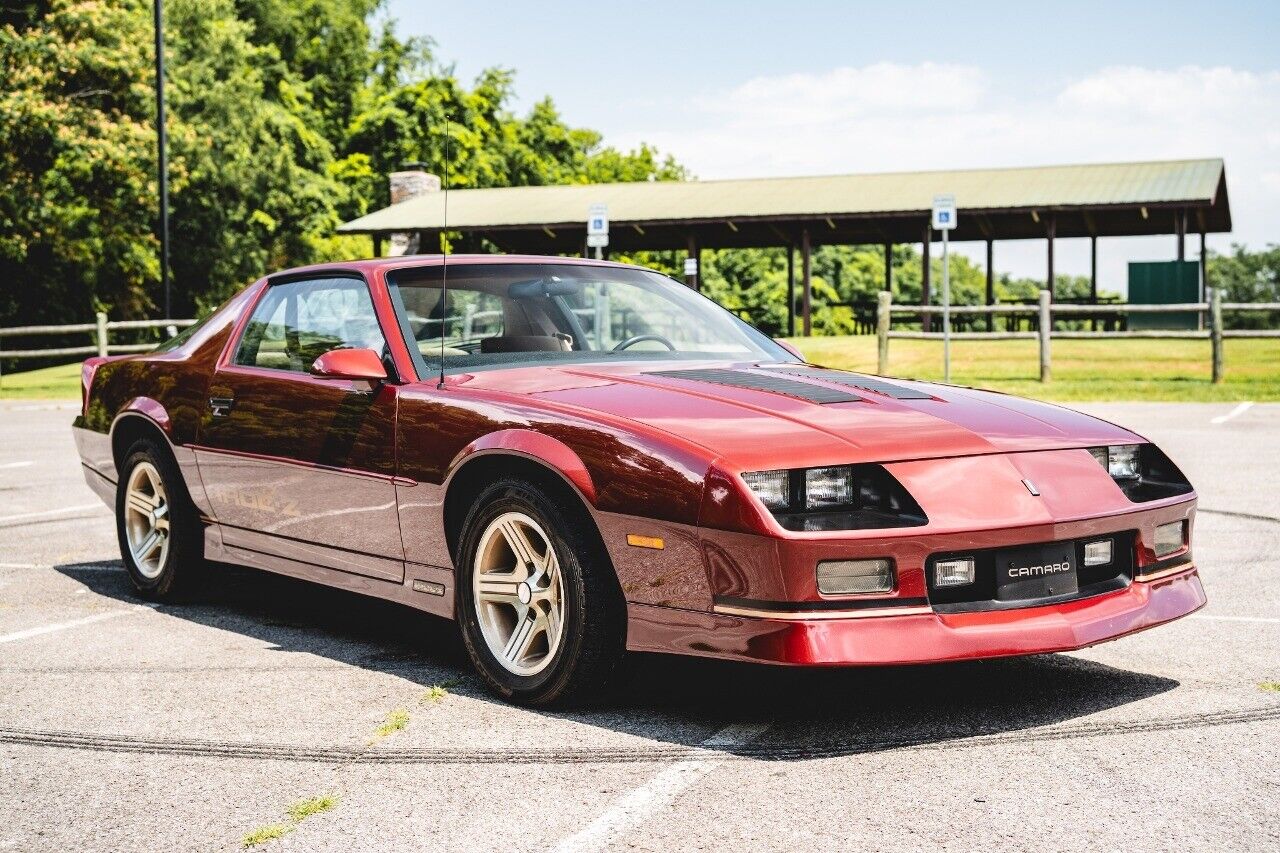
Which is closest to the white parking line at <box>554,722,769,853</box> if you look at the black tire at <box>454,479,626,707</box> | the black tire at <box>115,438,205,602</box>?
the black tire at <box>454,479,626,707</box>

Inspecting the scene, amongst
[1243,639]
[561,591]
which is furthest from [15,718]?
[1243,639]

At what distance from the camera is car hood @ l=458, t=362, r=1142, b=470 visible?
3979mm

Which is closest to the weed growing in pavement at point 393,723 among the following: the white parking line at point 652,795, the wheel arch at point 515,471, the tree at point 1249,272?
the wheel arch at point 515,471

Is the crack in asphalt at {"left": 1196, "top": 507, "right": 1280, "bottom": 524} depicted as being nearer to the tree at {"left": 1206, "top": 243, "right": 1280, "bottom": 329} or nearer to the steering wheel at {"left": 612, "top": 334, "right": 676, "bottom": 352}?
the steering wheel at {"left": 612, "top": 334, "right": 676, "bottom": 352}

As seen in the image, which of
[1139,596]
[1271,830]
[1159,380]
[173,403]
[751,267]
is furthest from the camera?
[751,267]

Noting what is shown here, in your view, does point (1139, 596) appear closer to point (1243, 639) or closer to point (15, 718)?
point (1243, 639)

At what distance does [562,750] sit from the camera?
392 cm

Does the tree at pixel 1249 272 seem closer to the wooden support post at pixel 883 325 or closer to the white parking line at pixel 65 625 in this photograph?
the wooden support post at pixel 883 325

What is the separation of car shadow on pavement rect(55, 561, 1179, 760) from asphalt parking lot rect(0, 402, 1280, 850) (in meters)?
0.01

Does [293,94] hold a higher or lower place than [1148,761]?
higher

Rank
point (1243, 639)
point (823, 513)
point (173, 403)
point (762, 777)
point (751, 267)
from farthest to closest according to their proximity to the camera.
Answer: point (751, 267)
point (173, 403)
point (1243, 639)
point (823, 513)
point (762, 777)

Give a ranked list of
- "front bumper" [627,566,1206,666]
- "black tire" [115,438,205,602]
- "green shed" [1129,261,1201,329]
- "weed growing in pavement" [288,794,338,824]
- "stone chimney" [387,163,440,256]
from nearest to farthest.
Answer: "weed growing in pavement" [288,794,338,824], "front bumper" [627,566,1206,666], "black tire" [115,438,205,602], "green shed" [1129,261,1201,329], "stone chimney" [387,163,440,256]

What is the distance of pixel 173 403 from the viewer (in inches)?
241

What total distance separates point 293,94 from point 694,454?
5092cm
